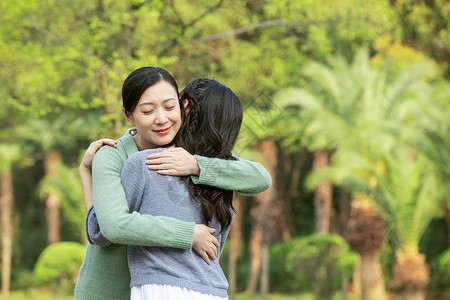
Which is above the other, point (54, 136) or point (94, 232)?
point (54, 136)

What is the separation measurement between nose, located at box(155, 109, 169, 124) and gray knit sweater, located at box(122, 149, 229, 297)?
12 centimetres

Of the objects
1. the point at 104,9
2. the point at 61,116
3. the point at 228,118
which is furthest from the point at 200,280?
the point at 61,116

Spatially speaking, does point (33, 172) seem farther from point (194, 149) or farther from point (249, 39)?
point (194, 149)

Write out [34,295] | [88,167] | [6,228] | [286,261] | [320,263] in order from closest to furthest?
[88,167] < [320,263] < [286,261] < [6,228] < [34,295]

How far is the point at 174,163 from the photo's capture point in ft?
6.81

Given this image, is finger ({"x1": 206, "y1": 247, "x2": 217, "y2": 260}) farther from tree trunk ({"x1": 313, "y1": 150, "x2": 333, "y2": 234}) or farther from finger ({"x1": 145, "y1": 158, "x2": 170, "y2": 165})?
tree trunk ({"x1": 313, "y1": 150, "x2": 333, "y2": 234})

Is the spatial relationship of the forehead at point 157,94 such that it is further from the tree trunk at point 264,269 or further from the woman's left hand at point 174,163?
the tree trunk at point 264,269

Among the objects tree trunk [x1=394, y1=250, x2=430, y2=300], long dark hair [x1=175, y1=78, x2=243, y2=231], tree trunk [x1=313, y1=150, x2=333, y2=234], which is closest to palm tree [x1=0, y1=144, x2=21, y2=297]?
tree trunk [x1=313, y1=150, x2=333, y2=234]

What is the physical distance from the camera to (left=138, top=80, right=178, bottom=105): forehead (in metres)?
2.19

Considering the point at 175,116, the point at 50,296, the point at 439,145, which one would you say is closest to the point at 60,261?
the point at 50,296

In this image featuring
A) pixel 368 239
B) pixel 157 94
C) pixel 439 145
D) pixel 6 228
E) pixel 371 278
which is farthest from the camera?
pixel 6 228

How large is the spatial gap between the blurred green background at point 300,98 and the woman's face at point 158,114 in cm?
525

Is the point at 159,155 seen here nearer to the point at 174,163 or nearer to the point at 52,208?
the point at 174,163

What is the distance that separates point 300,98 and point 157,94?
1402cm
